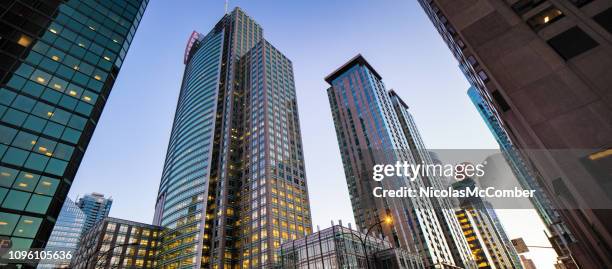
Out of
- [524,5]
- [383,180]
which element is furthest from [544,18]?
[383,180]

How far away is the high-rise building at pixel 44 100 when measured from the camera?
3014 cm

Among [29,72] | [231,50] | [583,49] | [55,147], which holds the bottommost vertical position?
[583,49]

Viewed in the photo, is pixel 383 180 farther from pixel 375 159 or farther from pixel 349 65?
pixel 349 65

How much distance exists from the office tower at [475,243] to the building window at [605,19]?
172m

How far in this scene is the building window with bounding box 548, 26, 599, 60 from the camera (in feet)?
75.1

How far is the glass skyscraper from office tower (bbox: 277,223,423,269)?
122 ft

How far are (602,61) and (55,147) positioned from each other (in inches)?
2112

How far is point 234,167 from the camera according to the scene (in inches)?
4700

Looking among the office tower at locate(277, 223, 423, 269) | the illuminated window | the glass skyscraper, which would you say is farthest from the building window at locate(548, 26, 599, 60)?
the glass skyscraper

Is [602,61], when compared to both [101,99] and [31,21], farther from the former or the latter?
[31,21]

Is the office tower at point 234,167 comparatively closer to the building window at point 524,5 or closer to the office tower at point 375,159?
the office tower at point 375,159

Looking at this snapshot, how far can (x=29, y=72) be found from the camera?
35625mm

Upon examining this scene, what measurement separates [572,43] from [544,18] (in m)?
4.12

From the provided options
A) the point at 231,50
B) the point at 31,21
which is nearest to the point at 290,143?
the point at 231,50
